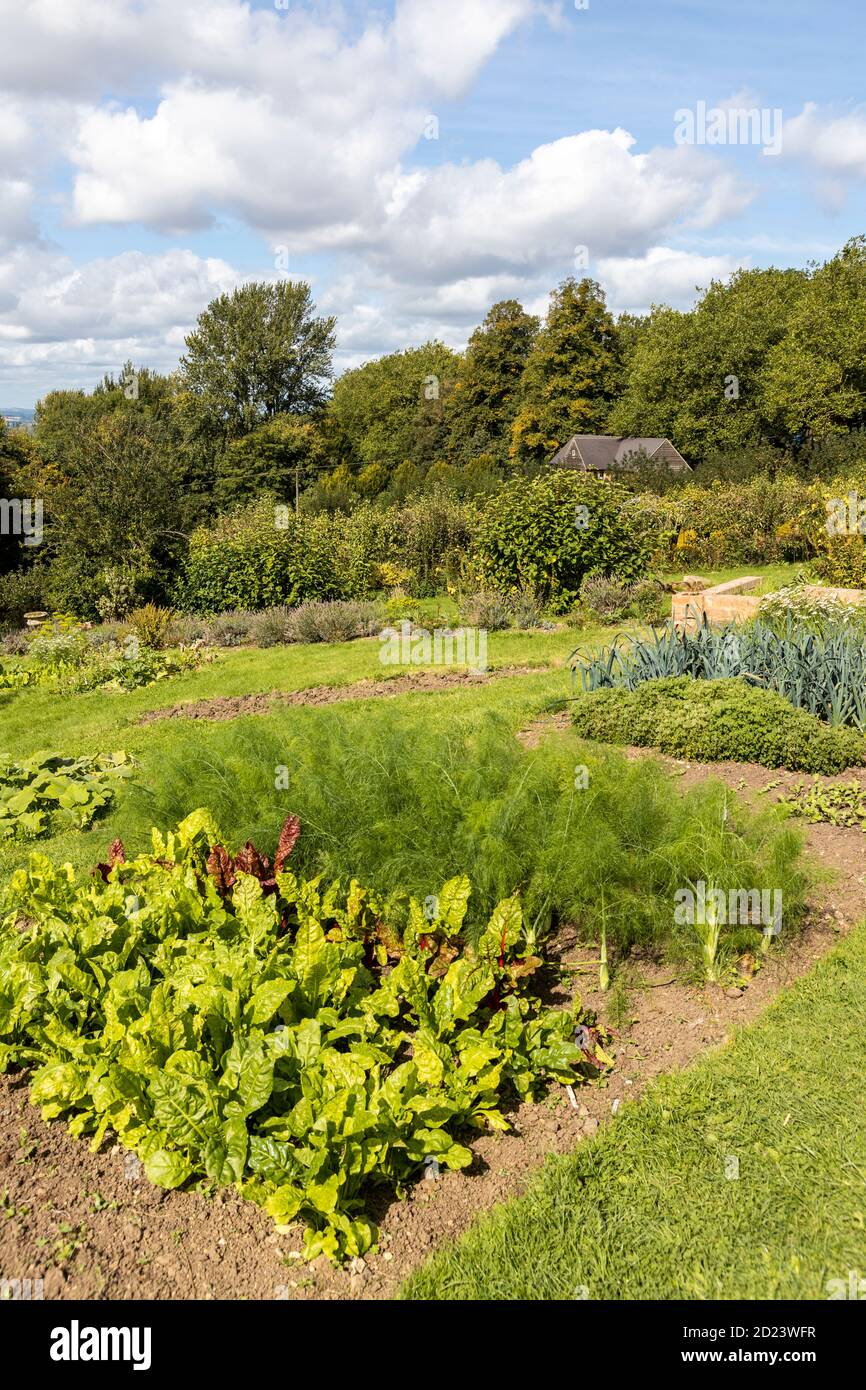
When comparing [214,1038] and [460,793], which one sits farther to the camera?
[460,793]

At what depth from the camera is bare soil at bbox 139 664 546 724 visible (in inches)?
353

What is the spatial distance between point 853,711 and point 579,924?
3270mm

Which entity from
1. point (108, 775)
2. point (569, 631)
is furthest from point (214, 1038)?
point (569, 631)

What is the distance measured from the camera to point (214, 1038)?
3.08 meters

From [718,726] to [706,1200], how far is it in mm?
3635

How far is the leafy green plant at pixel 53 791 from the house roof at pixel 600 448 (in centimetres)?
3526

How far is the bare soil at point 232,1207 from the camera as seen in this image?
8.05 feet

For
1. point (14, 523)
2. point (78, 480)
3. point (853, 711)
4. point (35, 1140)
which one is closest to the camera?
point (35, 1140)

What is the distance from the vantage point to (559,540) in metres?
13.1

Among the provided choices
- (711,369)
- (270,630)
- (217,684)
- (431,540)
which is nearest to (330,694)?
(217,684)

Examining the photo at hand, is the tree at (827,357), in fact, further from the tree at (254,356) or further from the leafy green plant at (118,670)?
the leafy green plant at (118,670)

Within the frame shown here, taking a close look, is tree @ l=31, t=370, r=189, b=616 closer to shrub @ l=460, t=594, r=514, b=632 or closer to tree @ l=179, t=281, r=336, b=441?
shrub @ l=460, t=594, r=514, b=632

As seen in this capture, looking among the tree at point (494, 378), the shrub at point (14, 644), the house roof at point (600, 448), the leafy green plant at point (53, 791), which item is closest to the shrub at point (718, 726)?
the leafy green plant at point (53, 791)
